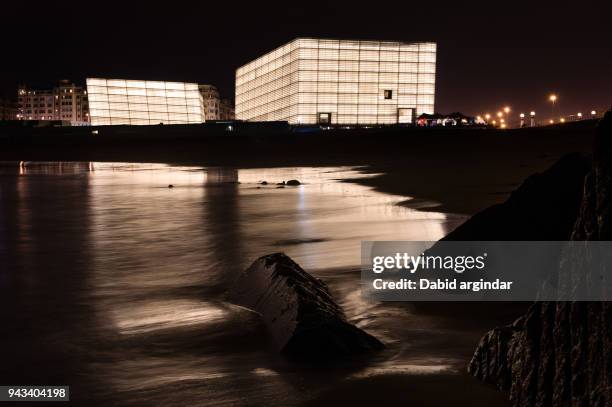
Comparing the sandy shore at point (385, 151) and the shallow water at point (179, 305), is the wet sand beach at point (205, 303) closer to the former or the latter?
the shallow water at point (179, 305)

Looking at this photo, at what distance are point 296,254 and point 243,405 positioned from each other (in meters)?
4.92

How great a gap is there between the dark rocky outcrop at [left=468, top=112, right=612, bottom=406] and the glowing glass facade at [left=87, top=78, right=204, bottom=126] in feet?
344

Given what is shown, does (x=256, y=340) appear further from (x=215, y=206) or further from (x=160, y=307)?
(x=215, y=206)

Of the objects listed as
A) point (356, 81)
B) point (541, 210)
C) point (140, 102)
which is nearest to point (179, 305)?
point (541, 210)

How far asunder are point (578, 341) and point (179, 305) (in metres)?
3.82

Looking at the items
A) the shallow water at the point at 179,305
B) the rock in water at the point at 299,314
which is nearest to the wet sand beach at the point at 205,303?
the shallow water at the point at 179,305

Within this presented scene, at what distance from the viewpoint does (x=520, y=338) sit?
3604mm

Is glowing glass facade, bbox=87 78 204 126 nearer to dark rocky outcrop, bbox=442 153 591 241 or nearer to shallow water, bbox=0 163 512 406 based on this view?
shallow water, bbox=0 163 512 406

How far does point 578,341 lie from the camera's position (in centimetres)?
291

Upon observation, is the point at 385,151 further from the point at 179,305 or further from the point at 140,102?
the point at 140,102

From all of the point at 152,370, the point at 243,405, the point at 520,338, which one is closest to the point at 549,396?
the point at 520,338

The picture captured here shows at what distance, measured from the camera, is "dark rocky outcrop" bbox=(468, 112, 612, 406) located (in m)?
2.76

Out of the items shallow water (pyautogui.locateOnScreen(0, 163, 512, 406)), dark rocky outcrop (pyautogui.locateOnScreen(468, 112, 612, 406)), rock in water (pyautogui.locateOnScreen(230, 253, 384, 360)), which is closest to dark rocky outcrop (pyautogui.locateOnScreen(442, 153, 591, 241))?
shallow water (pyautogui.locateOnScreen(0, 163, 512, 406))

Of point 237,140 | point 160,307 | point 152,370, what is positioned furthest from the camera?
point 237,140
